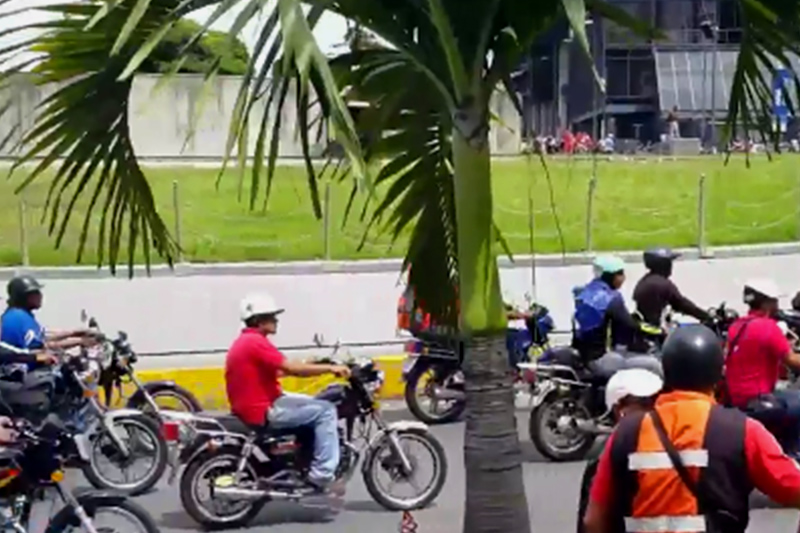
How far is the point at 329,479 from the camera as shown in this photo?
26.7 feet

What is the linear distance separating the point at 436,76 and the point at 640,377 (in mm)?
1290

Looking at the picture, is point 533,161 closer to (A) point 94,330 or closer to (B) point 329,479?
(B) point 329,479

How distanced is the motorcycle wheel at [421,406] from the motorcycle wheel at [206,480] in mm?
3162

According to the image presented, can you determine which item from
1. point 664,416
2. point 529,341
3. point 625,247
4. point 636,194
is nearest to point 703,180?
point 625,247

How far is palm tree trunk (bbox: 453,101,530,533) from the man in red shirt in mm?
3979

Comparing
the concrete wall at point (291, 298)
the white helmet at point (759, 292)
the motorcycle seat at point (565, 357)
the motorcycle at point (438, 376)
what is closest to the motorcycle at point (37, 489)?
the white helmet at point (759, 292)

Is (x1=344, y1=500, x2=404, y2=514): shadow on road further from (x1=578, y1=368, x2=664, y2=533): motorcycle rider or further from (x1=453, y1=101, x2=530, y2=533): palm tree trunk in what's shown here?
(x1=453, y1=101, x2=530, y2=533): palm tree trunk

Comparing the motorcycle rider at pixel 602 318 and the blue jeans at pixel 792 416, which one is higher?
the motorcycle rider at pixel 602 318

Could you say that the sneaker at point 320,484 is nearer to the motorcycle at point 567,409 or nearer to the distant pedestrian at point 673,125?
the motorcycle at point 567,409

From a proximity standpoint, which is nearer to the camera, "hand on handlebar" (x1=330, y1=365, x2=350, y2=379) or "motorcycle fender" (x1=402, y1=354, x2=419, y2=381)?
"hand on handlebar" (x1=330, y1=365, x2=350, y2=379)

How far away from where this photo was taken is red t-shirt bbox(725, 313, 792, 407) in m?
8.20

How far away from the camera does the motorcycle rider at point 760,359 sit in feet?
26.9

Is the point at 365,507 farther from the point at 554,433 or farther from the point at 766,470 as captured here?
the point at 766,470

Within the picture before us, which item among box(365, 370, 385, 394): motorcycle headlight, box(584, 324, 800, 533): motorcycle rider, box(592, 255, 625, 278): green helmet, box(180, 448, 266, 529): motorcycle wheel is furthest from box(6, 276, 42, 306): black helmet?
box(584, 324, 800, 533): motorcycle rider
